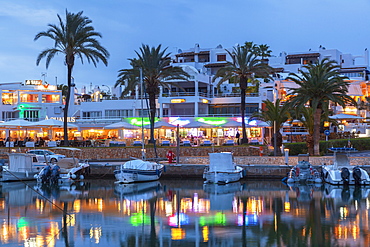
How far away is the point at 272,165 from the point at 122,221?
1951 cm

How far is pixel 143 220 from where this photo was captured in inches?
972

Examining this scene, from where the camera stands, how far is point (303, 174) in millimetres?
38719

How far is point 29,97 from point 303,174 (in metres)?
61.9

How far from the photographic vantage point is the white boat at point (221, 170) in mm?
39125

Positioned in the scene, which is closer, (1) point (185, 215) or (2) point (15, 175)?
(1) point (185, 215)

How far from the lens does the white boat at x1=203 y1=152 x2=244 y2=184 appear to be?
3912cm

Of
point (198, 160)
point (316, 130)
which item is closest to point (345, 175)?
point (316, 130)

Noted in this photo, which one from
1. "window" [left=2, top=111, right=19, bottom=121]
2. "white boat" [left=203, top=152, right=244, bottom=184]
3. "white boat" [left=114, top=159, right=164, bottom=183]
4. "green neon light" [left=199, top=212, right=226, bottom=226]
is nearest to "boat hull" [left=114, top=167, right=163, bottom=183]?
"white boat" [left=114, top=159, right=164, bottom=183]

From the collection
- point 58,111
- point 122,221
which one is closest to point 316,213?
point 122,221

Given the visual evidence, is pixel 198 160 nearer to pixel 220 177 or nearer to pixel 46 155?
pixel 220 177

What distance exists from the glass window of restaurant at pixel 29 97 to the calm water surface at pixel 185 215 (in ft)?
173

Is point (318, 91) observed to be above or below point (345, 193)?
above

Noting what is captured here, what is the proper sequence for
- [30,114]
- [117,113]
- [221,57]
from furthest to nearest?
1. [221,57]
2. [30,114]
3. [117,113]

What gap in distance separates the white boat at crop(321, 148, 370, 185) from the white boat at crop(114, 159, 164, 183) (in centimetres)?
1255
